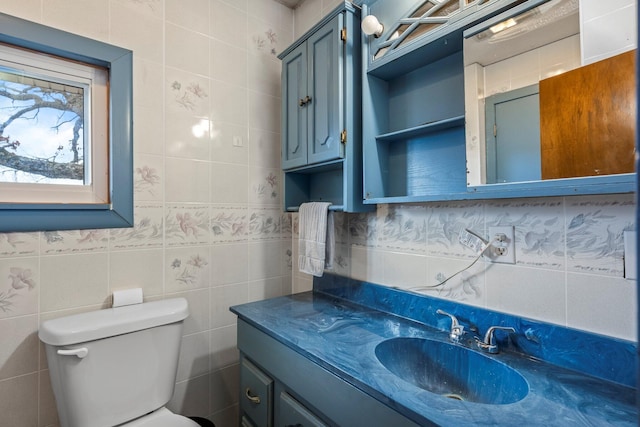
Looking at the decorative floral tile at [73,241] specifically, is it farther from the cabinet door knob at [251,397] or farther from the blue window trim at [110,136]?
the cabinet door knob at [251,397]

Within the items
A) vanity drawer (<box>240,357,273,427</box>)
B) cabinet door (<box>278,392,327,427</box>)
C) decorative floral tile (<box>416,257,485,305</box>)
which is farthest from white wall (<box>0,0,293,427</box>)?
decorative floral tile (<box>416,257,485,305</box>)

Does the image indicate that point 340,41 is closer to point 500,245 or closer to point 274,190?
point 274,190

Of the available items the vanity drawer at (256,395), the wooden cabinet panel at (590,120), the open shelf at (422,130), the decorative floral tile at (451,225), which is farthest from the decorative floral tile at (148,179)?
the wooden cabinet panel at (590,120)

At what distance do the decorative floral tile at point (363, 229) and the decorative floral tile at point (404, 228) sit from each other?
4cm

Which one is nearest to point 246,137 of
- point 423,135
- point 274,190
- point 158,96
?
point 274,190

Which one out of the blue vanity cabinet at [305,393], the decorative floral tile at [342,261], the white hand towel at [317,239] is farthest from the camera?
the decorative floral tile at [342,261]

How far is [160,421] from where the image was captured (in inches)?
44.6

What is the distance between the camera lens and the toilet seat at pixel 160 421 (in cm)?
111

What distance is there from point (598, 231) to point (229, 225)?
4.63 ft

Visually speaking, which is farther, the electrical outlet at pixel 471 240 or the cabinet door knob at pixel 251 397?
the cabinet door knob at pixel 251 397

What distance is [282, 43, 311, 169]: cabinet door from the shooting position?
143 centimetres

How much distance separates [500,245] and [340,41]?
0.97 meters

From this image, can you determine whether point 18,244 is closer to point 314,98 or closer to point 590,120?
point 314,98

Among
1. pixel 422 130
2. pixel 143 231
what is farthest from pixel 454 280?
pixel 143 231
